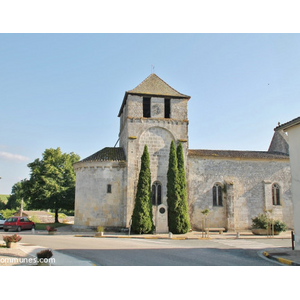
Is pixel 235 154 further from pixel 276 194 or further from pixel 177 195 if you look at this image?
pixel 177 195

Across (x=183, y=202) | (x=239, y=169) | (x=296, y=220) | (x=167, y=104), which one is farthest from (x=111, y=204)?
(x=296, y=220)

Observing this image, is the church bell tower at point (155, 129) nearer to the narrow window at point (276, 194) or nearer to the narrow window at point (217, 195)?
the narrow window at point (217, 195)

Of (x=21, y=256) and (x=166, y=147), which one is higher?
(x=166, y=147)

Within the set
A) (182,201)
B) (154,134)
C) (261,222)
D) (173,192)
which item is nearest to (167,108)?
(154,134)

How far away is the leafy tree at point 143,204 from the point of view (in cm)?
2344

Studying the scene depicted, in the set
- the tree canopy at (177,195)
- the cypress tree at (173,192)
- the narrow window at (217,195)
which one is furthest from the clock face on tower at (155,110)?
the narrow window at (217,195)

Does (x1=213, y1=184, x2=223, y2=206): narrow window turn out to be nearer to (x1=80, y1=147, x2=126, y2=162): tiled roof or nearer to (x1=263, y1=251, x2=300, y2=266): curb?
(x1=80, y1=147, x2=126, y2=162): tiled roof

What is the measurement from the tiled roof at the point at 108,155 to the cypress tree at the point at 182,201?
4889 mm

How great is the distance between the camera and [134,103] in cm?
2678

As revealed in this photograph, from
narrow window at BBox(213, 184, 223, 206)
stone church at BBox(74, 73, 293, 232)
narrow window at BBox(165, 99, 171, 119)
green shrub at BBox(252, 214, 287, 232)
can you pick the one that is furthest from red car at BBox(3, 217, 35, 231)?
green shrub at BBox(252, 214, 287, 232)

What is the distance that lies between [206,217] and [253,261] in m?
15.1

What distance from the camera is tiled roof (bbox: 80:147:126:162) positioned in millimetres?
26016

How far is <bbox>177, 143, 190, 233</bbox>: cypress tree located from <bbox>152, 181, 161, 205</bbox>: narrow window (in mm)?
2073

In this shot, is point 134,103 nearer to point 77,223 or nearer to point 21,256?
point 77,223
